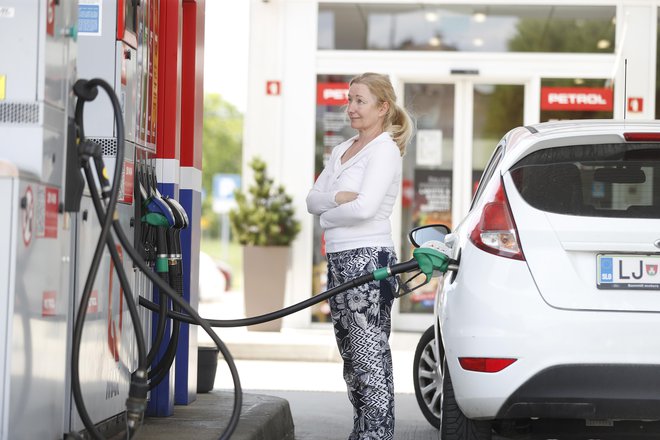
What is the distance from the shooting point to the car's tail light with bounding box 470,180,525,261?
16.5 ft

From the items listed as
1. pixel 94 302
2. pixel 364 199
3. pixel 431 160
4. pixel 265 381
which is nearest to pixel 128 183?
pixel 94 302

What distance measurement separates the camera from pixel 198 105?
281 inches

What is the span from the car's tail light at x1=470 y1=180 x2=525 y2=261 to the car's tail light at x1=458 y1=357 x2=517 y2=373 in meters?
0.42

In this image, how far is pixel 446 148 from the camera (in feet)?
47.8

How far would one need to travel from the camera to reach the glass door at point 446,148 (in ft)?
47.6

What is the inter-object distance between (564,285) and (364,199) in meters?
1.30

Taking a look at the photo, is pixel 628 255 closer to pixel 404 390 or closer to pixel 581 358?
pixel 581 358

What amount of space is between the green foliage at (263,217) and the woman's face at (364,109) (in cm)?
776

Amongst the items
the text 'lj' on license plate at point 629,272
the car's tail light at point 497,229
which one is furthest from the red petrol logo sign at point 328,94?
the text 'lj' on license plate at point 629,272

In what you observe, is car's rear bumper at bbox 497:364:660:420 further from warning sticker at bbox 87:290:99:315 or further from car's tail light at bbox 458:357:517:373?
warning sticker at bbox 87:290:99:315

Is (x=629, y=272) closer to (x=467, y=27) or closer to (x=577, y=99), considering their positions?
(x=577, y=99)

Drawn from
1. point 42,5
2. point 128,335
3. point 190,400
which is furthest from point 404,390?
point 42,5

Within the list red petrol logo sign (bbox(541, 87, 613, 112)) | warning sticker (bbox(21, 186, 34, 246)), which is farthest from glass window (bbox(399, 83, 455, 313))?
warning sticker (bbox(21, 186, 34, 246))

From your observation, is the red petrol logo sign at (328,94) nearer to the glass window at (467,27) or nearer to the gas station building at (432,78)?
the gas station building at (432,78)
